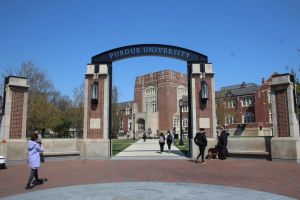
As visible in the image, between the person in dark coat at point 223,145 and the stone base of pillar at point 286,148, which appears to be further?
the person in dark coat at point 223,145

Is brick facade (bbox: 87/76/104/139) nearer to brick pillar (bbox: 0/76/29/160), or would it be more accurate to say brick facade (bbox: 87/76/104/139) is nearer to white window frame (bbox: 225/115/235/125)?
brick pillar (bbox: 0/76/29/160)

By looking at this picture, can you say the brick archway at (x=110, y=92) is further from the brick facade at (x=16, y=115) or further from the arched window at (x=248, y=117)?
the arched window at (x=248, y=117)

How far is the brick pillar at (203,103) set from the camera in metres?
17.4

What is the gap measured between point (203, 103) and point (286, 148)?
5.19 m

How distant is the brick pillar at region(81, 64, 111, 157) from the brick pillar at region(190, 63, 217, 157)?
515cm

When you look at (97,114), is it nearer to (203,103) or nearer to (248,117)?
(203,103)

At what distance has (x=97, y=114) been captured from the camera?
1753cm

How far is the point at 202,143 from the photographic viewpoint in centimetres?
1468

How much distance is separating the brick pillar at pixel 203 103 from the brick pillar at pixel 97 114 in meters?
5.15

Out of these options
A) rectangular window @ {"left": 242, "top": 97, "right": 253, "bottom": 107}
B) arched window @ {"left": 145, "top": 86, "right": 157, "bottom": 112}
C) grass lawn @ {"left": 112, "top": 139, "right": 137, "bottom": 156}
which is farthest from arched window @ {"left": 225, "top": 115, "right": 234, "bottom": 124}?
grass lawn @ {"left": 112, "top": 139, "right": 137, "bottom": 156}

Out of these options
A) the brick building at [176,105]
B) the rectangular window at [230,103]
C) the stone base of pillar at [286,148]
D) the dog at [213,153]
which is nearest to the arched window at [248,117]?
the brick building at [176,105]

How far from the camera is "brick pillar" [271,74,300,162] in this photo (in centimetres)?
1431

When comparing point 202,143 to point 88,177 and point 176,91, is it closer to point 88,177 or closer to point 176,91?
point 88,177

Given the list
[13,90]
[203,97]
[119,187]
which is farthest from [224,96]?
[119,187]
